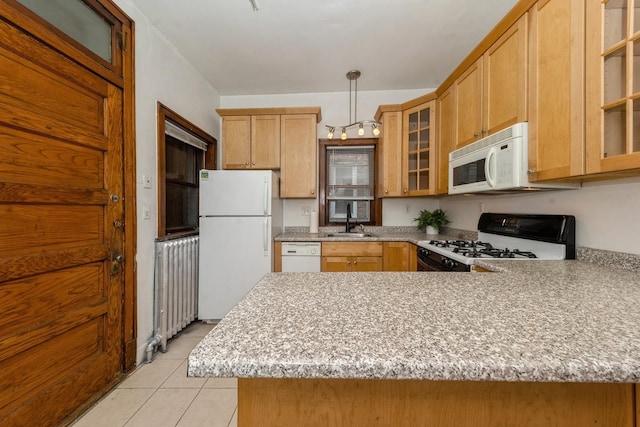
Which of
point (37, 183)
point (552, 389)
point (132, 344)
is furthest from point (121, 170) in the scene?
point (552, 389)

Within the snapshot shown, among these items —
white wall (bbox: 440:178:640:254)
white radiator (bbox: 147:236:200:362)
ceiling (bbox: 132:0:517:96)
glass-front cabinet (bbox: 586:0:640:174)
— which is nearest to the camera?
glass-front cabinet (bbox: 586:0:640:174)

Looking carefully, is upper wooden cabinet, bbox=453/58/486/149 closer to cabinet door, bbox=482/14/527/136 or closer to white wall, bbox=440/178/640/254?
cabinet door, bbox=482/14/527/136

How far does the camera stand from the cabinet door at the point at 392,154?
3029 millimetres

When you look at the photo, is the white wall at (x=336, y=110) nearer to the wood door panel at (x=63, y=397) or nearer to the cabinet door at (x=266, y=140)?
the cabinet door at (x=266, y=140)

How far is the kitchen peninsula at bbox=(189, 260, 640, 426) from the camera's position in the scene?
481 millimetres

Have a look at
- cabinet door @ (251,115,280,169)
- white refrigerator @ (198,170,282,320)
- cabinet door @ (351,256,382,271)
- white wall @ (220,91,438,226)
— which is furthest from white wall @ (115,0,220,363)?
cabinet door @ (351,256,382,271)

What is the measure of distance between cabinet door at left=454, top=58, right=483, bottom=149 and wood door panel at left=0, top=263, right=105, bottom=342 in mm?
2772

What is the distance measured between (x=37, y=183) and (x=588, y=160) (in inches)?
102

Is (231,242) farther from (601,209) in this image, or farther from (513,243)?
(601,209)

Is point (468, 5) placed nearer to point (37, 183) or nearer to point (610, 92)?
point (610, 92)

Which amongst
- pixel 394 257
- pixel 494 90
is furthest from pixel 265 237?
pixel 494 90

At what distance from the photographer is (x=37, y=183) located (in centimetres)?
132

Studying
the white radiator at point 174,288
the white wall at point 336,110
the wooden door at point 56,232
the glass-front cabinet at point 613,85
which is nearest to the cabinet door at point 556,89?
the glass-front cabinet at point 613,85

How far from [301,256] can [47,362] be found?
193 centimetres
